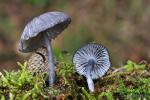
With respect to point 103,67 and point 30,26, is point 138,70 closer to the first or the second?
point 103,67

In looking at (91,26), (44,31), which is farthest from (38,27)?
(91,26)

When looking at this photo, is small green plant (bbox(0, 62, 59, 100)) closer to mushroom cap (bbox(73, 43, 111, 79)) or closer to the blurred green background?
mushroom cap (bbox(73, 43, 111, 79))

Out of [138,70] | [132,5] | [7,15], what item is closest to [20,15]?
[7,15]

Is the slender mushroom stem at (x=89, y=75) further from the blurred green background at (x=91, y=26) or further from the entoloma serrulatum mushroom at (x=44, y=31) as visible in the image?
the blurred green background at (x=91, y=26)

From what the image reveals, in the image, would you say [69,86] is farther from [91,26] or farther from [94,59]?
[91,26]

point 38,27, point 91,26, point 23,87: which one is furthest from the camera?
point 91,26

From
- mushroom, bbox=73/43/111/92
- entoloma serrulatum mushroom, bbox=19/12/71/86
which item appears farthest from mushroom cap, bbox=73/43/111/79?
entoloma serrulatum mushroom, bbox=19/12/71/86
